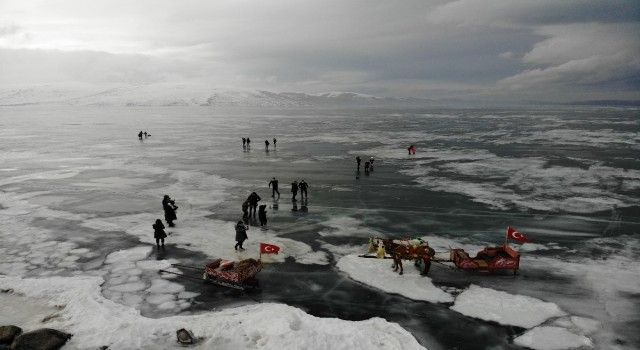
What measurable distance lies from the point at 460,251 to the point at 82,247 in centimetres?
1408

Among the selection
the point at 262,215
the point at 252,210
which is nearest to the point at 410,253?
the point at 262,215

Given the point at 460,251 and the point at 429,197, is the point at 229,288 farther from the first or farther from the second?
the point at 429,197

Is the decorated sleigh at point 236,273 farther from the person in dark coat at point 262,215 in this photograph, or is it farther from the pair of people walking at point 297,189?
the pair of people walking at point 297,189

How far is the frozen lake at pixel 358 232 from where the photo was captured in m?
11.9

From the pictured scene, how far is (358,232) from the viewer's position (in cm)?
1870

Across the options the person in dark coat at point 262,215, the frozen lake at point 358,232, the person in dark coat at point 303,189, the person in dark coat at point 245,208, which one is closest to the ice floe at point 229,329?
the frozen lake at point 358,232

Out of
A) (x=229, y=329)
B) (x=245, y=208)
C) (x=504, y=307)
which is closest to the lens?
(x=229, y=329)

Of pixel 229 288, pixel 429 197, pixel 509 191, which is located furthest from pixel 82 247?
pixel 509 191

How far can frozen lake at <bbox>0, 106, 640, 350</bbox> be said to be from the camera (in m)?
11.9

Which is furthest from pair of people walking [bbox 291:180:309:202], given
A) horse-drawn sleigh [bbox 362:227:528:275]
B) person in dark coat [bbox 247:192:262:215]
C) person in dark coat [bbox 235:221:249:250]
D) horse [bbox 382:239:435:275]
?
horse [bbox 382:239:435:275]

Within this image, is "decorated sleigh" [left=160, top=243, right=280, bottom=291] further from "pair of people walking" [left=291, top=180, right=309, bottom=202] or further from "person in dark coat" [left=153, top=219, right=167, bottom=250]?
"pair of people walking" [left=291, top=180, right=309, bottom=202]

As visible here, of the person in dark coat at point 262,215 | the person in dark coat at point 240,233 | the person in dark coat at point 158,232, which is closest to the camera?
the person in dark coat at point 240,233

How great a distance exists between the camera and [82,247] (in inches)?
662

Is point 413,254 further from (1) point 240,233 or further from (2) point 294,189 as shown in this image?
(2) point 294,189
